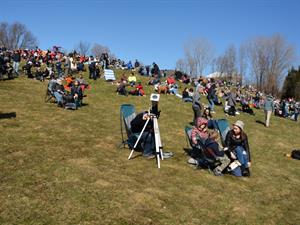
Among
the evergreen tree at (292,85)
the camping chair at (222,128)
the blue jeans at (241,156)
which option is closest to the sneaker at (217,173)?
the blue jeans at (241,156)

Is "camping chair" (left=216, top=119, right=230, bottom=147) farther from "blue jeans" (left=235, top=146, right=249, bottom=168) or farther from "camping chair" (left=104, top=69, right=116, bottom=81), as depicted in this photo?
"camping chair" (left=104, top=69, right=116, bottom=81)

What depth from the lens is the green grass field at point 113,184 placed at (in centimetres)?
673

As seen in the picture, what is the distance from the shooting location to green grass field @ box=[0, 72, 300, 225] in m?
6.73

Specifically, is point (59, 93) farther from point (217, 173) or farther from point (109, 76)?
point (109, 76)

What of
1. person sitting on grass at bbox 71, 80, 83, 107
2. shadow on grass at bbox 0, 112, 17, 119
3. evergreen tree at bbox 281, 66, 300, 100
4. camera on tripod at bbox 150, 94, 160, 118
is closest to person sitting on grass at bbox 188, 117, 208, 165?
camera on tripod at bbox 150, 94, 160, 118

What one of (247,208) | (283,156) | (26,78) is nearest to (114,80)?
(26,78)

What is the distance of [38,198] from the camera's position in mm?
6969

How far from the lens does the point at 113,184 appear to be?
821 centimetres

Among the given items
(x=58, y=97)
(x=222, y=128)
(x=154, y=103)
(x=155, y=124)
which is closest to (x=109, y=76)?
(x=58, y=97)

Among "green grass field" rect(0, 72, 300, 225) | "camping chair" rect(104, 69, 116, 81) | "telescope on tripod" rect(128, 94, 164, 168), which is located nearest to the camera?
"green grass field" rect(0, 72, 300, 225)

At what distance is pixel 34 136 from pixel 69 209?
6.06 metres

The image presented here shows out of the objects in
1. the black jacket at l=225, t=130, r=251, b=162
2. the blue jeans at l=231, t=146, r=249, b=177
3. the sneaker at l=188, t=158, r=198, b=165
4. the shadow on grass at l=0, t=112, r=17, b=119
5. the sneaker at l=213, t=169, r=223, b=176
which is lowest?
the sneaker at l=213, t=169, r=223, b=176

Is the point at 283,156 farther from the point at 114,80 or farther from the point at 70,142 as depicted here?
the point at 114,80

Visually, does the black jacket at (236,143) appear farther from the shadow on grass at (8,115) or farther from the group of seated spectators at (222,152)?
the shadow on grass at (8,115)
